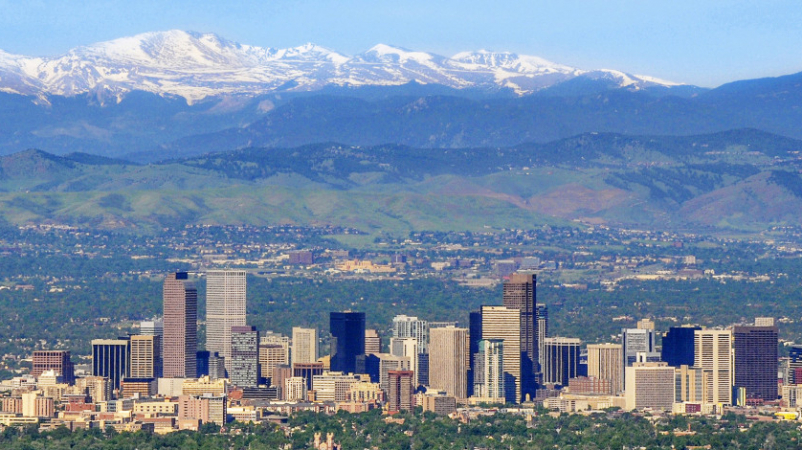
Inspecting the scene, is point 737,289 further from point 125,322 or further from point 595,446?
point 595,446

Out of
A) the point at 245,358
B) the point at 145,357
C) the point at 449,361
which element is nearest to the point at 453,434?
the point at 449,361

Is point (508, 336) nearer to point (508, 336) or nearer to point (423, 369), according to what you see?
point (508, 336)

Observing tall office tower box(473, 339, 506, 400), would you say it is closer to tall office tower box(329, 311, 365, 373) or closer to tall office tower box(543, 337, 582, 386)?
tall office tower box(543, 337, 582, 386)

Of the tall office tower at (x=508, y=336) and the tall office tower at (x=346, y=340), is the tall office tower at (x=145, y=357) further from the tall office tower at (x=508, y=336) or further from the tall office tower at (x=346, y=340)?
the tall office tower at (x=508, y=336)

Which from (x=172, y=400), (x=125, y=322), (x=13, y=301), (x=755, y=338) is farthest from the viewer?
(x=13, y=301)

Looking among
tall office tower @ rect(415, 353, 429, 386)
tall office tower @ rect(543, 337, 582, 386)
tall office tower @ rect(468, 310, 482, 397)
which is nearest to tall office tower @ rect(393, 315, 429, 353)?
tall office tower @ rect(415, 353, 429, 386)

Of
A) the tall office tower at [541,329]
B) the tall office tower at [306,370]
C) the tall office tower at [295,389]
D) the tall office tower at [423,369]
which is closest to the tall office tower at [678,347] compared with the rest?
the tall office tower at [541,329]

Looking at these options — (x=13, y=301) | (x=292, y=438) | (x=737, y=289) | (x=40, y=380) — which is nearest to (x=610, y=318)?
(x=737, y=289)
